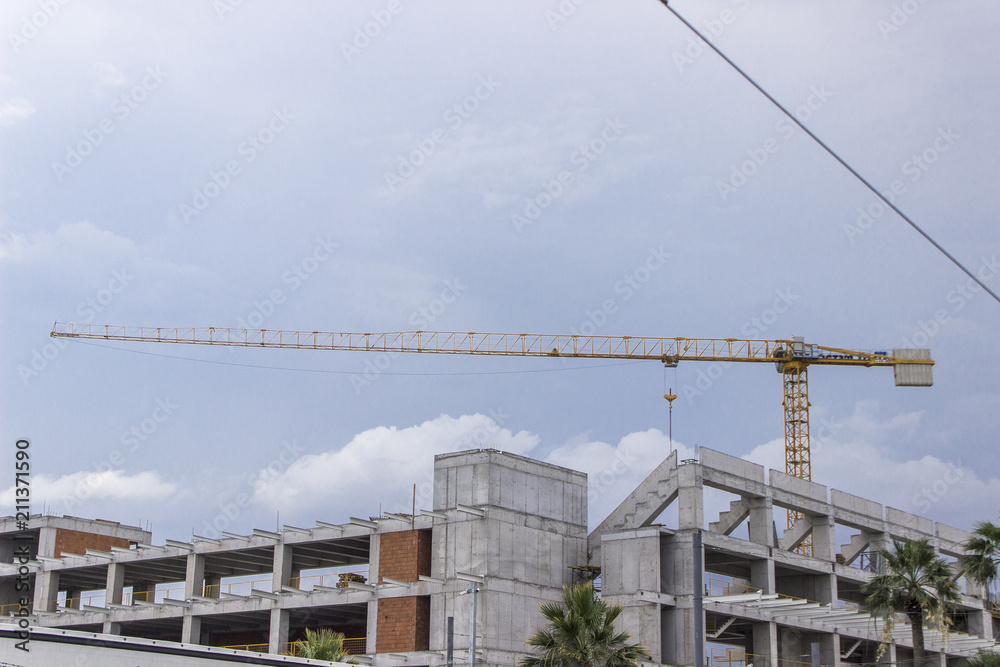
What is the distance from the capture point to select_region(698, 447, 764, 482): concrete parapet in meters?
65.2

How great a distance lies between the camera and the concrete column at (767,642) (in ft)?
210

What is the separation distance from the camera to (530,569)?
208ft

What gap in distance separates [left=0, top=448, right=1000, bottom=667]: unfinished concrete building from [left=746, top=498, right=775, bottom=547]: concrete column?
0.11 m

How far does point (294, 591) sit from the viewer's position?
6612cm

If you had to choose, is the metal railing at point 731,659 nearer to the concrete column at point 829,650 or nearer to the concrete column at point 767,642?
the concrete column at point 767,642

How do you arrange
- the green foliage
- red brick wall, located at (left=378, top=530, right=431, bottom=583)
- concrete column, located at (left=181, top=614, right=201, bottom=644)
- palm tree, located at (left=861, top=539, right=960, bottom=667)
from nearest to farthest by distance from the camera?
the green foliage, palm tree, located at (left=861, top=539, right=960, bottom=667), red brick wall, located at (left=378, top=530, right=431, bottom=583), concrete column, located at (left=181, top=614, right=201, bottom=644)

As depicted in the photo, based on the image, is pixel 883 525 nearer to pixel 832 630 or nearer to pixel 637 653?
pixel 832 630

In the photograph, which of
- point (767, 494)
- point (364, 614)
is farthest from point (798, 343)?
point (364, 614)

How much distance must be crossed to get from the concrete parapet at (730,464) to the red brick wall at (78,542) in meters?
47.2

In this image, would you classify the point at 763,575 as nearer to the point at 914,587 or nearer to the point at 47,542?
the point at 914,587

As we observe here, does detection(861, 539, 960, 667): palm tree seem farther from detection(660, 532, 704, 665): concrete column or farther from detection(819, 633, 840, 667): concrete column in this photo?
detection(819, 633, 840, 667): concrete column

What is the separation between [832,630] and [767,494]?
29.7 ft

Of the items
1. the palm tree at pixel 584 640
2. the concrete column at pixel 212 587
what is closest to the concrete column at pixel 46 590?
the concrete column at pixel 212 587

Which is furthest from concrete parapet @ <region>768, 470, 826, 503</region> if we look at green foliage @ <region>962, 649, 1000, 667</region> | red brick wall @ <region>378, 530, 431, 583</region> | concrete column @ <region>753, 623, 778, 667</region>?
red brick wall @ <region>378, 530, 431, 583</region>
